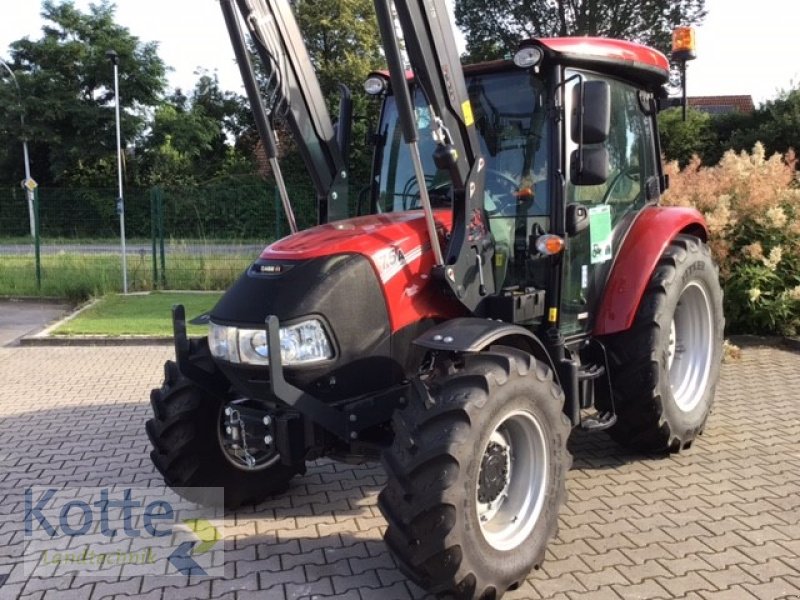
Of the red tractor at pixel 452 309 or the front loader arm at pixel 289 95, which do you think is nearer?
the red tractor at pixel 452 309

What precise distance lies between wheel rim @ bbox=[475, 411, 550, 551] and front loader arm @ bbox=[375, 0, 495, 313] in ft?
2.17

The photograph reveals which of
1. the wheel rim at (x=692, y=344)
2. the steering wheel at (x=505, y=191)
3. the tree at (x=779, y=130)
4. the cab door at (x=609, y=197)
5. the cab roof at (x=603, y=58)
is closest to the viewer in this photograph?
the cab roof at (x=603, y=58)

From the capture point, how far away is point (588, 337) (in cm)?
435

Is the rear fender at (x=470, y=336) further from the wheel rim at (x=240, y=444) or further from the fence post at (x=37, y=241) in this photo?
the fence post at (x=37, y=241)

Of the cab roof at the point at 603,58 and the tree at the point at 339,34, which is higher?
the tree at the point at 339,34

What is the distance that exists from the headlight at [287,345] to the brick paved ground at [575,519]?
3.31 feet

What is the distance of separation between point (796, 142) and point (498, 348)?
18.7 metres

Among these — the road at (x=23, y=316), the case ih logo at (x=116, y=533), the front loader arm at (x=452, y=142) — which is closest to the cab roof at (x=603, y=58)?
the front loader arm at (x=452, y=142)

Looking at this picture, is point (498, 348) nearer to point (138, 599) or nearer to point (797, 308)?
point (138, 599)

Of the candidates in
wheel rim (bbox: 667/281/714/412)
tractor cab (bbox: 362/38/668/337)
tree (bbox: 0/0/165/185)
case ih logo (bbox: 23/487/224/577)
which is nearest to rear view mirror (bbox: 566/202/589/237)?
tractor cab (bbox: 362/38/668/337)

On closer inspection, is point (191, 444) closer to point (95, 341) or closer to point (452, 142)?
point (452, 142)

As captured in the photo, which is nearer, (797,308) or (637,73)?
(637,73)

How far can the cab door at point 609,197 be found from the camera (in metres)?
4.07

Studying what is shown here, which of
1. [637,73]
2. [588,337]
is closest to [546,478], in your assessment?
[588,337]
